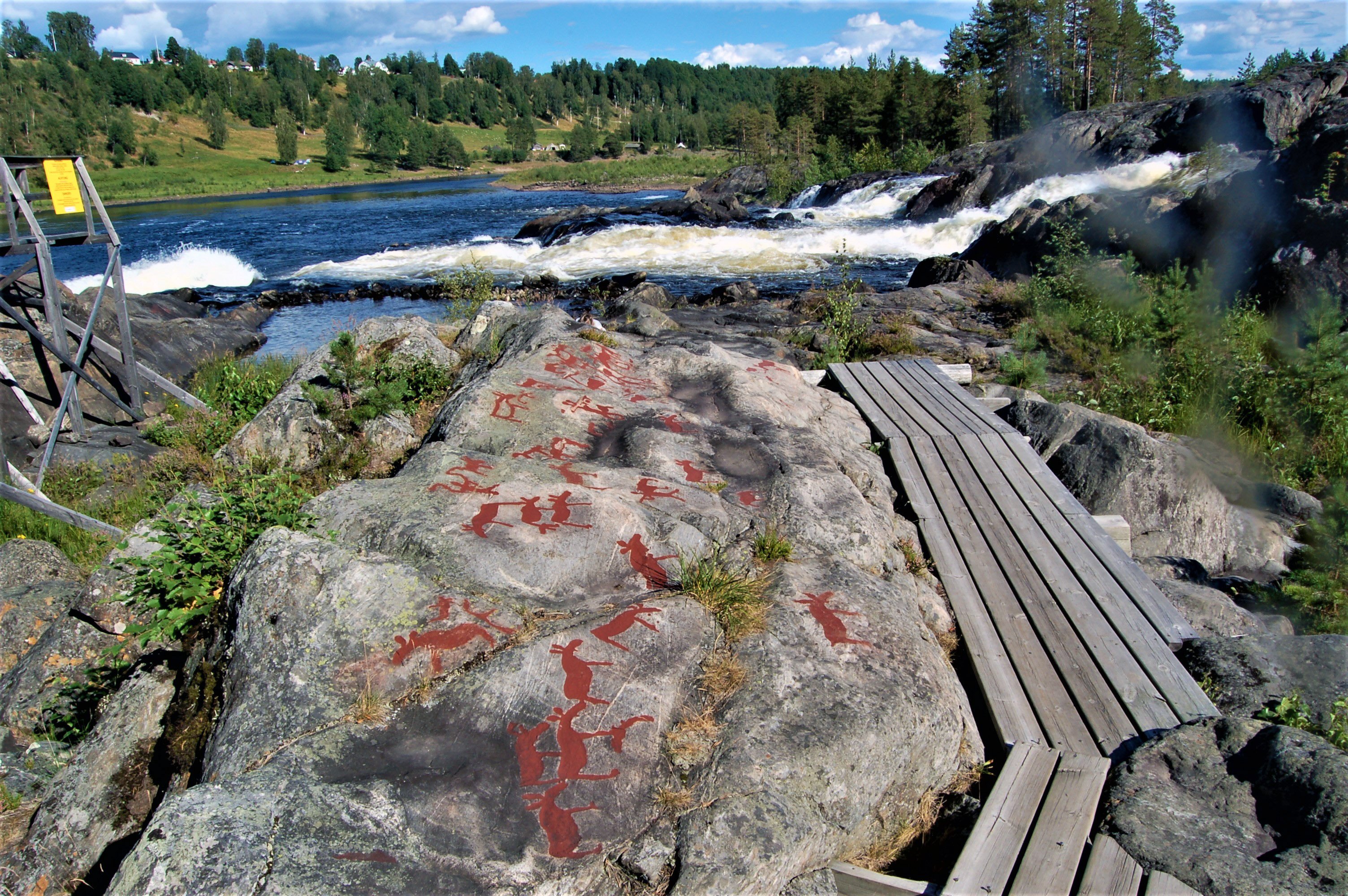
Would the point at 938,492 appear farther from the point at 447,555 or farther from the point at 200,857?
the point at 200,857

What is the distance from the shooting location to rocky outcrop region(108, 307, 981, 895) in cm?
300

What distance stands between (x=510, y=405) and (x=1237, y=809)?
17.7 feet

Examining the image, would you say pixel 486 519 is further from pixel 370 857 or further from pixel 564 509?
pixel 370 857

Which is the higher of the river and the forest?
the forest

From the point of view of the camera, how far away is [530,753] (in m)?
3.37

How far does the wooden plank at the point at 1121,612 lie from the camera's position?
4.55 meters

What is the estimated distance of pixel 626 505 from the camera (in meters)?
5.05

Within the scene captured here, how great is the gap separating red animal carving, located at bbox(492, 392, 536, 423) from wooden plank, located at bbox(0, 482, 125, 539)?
4.09 meters

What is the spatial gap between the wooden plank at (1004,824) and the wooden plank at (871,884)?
115mm

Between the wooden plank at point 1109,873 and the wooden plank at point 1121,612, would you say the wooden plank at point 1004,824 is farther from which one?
the wooden plank at point 1121,612

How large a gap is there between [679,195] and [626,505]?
6583 cm

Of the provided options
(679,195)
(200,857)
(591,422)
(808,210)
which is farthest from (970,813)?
(679,195)

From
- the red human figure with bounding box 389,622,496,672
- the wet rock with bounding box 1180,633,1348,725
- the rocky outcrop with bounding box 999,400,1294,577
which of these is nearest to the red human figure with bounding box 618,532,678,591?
the red human figure with bounding box 389,622,496,672

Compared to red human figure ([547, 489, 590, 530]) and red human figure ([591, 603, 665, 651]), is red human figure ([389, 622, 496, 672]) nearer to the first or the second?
red human figure ([591, 603, 665, 651])
